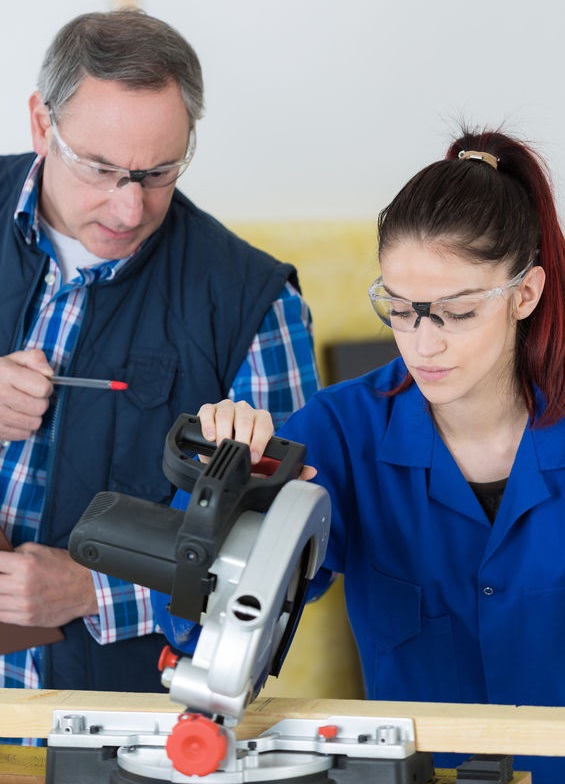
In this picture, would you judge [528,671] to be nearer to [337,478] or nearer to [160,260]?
[337,478]

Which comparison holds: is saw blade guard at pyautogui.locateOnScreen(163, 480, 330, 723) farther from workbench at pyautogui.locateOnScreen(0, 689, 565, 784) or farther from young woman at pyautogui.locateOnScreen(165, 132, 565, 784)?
young woman at pyautogui.locateOnScreen(165, 132, 565, 784)

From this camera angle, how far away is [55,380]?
1962 millimetres

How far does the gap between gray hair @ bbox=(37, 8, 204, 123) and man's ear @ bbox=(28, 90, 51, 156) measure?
0.09ft

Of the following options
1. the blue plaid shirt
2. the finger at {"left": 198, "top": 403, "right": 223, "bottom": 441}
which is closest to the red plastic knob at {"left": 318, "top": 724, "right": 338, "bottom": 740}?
the finger at {"left": 198, "top": 403, "right": 223, "bottom": 441}

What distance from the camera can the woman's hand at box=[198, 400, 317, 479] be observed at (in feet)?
4.54

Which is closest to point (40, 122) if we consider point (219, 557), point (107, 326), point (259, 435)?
point (107, 326)

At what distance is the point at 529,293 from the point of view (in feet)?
5.46

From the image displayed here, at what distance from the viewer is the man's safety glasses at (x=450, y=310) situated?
1.54 metres

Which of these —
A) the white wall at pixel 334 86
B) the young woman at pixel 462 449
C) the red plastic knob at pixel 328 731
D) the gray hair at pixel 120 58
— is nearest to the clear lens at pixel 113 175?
the gray hair at pixel 120 58

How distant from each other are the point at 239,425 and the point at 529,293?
52 centimetres

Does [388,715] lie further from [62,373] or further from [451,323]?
[62,373]

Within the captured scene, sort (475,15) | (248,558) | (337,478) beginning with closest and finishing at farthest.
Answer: (248,558) → (337,478) → (475,15)

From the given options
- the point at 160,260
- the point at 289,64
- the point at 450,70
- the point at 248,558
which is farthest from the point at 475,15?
the point at 248,558

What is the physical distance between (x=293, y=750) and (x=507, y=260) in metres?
0.77
